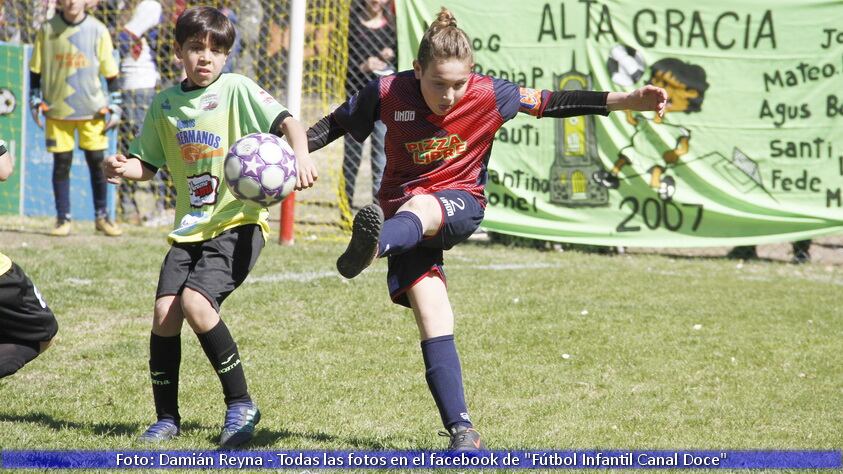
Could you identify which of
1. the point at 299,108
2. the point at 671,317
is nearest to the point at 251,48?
the point at 299,108

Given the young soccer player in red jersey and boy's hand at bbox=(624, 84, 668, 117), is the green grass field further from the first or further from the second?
boy's hand at bbox=(624, 84, 668, 117)

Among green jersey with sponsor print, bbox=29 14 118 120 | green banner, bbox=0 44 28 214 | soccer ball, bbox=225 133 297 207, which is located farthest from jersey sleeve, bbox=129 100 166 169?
green banner, bbox=0 44 28 214

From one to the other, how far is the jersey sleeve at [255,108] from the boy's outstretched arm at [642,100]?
130 centimetres

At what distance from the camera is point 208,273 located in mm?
4055

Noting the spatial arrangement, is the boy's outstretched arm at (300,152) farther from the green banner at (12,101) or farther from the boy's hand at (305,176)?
the green banner at (12,101)

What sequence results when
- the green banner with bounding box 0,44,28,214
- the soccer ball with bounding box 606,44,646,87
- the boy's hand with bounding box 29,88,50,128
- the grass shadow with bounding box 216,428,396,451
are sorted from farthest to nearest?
the green banner with bounding box 0,44,28,214 → the soccer ball with bounding box 606,44,646,87 → the boy's hand with bounding box 29,88,50,128 → the grass shadow with bounding box 216,428,396,451

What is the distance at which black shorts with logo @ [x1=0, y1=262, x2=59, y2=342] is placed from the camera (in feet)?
13.5

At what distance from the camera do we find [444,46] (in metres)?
3.86

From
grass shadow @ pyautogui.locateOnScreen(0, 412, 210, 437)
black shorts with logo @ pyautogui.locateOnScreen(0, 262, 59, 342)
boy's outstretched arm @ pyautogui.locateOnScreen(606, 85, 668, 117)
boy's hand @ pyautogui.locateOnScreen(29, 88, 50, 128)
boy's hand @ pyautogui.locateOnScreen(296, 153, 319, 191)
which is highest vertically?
boy's hand @ pyautogui.locateOnScreen(29, 88, 50, 128)

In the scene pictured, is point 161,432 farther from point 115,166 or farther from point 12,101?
point 12,101

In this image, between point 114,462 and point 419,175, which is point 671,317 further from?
point 114,462

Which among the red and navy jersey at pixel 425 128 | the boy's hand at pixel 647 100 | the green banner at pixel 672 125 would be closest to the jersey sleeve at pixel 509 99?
the red and navy jersey at pixel 425 128

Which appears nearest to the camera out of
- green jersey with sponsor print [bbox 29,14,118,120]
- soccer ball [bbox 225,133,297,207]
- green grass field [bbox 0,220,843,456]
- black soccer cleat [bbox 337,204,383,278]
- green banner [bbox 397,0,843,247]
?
black soccer cleat [bbox 337,204,383,278]

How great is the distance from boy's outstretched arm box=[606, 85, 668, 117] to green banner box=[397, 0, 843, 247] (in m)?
5.81
